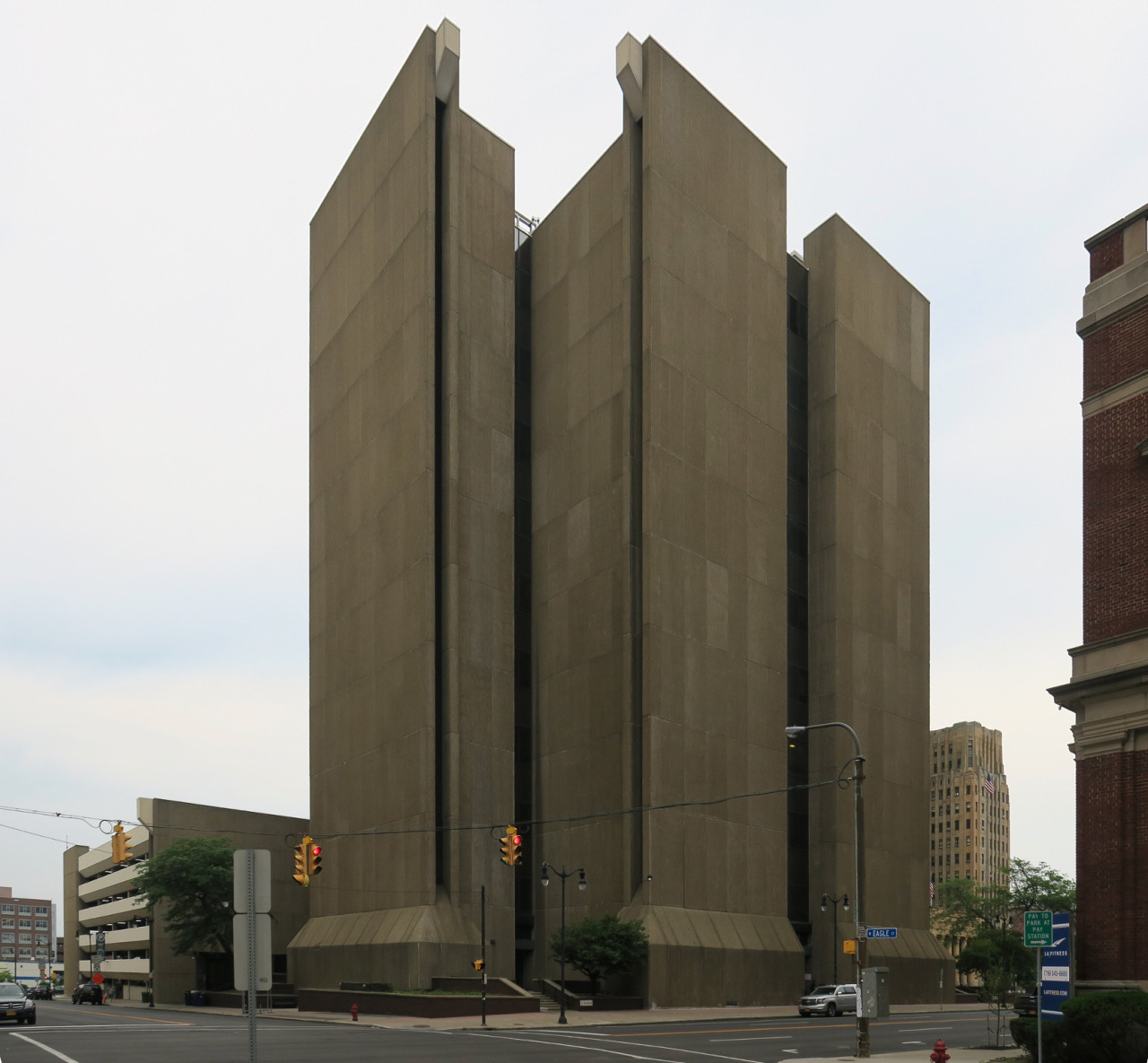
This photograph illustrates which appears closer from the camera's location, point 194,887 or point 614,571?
point 614,571

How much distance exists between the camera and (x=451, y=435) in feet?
212

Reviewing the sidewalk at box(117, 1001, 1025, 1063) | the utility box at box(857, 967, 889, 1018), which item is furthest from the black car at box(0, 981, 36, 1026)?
the utility box at box(857, 967, 889, 1018)

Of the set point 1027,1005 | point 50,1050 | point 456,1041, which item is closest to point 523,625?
point 456,1041

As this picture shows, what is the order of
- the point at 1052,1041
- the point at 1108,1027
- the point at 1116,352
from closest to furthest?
the point at 1108,1027
the point at 1052,1041
the point at 1116,352

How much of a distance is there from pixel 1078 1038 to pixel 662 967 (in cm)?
3458

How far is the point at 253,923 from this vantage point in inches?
493

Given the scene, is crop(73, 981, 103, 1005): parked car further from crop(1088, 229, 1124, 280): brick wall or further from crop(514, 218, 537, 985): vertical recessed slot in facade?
crop(1088, 229, 1124, 280): brick wall

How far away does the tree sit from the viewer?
5444 centimetres

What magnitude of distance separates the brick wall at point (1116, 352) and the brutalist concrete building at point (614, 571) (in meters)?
31.7

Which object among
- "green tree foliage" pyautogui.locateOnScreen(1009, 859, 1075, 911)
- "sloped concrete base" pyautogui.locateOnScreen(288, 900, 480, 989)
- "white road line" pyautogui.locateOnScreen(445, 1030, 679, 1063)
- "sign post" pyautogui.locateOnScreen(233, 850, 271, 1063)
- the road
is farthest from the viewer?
"green tree foliage" pyautogui.locateOnScreen(1009, 859, 1075, 911)

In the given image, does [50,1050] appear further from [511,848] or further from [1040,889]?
[1040,889]

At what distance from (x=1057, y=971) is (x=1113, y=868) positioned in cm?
428

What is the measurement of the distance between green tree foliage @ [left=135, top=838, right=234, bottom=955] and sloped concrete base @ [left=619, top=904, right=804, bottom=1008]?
3309cm

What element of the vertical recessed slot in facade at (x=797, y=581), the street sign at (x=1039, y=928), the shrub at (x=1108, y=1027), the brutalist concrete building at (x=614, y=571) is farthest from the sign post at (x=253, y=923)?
the vertical recessed slot in facade at (x=797, y=581)
